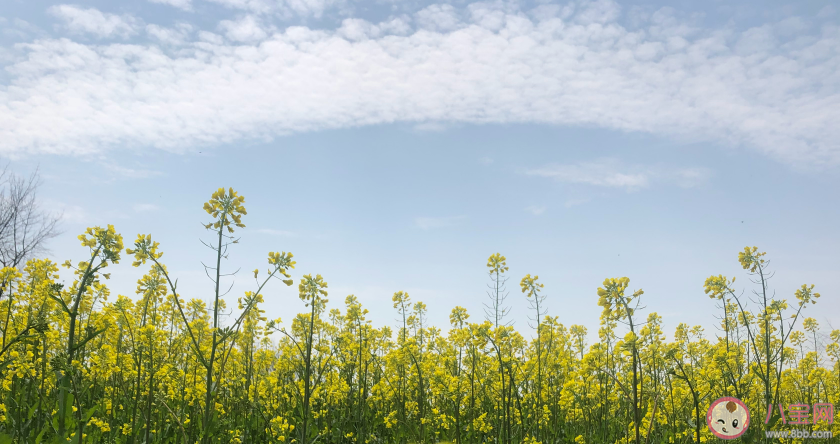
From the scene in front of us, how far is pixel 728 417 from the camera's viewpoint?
522 centimetres

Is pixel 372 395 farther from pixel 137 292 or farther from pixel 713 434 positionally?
pixel 713 434

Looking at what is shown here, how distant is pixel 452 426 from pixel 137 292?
460 cm

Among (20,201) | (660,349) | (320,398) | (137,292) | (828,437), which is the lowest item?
(828,437)

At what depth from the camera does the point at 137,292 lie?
683 cm

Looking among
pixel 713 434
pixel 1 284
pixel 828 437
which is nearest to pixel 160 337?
pixel 1 284

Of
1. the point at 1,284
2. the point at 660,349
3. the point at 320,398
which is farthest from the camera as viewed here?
the point at 1,284

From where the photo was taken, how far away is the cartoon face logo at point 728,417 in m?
5.02

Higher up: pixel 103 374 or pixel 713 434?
pixel 103 374

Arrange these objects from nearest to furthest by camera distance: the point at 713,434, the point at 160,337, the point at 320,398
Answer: the point at 713,434, the point at 160,337, the point at 320,398

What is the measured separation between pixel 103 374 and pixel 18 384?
8.85 ft

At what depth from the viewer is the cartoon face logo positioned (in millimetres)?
5023

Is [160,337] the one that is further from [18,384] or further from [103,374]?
[18,384]

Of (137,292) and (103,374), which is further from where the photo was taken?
(137,292)

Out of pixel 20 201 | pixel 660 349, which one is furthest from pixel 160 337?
pixel 20 201
